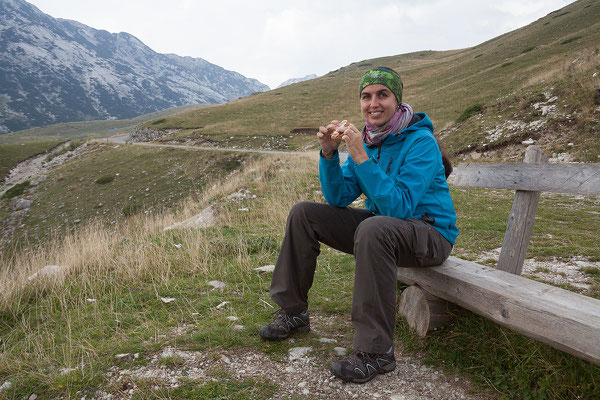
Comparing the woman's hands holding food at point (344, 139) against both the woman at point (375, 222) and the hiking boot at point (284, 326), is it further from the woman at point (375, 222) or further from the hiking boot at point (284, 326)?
the hiking boot at point (284, 326)

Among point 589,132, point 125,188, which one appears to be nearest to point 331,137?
point 589,132

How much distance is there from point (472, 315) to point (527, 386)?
0.72 m

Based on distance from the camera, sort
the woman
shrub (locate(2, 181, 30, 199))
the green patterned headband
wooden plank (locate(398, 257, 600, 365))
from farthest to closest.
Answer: shrub (locate(2, 181, 30, 199)) → the green patterned headband → the woman → wooden plank (locate(398, 257, 600, 365))

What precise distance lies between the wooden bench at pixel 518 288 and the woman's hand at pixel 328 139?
1315 mm

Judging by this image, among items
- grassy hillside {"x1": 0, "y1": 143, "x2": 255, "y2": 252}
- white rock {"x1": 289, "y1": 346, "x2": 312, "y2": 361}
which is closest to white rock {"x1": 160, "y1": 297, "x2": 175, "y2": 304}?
white rock {"x1": 289, "y1": 346, "x2": 312, "y2": 361}

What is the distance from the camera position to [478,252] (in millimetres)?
5293

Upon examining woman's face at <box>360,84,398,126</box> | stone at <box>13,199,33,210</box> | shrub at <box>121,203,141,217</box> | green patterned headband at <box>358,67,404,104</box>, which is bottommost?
stone at <box>13,199,33,210</box>

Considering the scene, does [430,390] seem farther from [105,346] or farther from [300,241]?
[105,346]

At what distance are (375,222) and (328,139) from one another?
0.86m

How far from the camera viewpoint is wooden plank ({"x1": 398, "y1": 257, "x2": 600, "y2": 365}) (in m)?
1.96

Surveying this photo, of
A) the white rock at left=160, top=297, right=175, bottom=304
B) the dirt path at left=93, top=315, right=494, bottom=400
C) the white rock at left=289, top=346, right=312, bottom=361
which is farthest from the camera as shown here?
the white rock at left=160, top=297, right=175, bottom=304

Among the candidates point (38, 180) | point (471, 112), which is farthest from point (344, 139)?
point (38, 180)

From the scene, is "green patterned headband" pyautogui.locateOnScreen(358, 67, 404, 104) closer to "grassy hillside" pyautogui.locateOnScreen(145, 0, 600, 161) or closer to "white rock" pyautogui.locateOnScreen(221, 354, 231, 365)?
"white rock" pyautogui.locateOnScreen(221, 354, 231, 365)

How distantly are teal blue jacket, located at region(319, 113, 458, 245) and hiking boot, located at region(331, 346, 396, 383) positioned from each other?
42.2 inches
